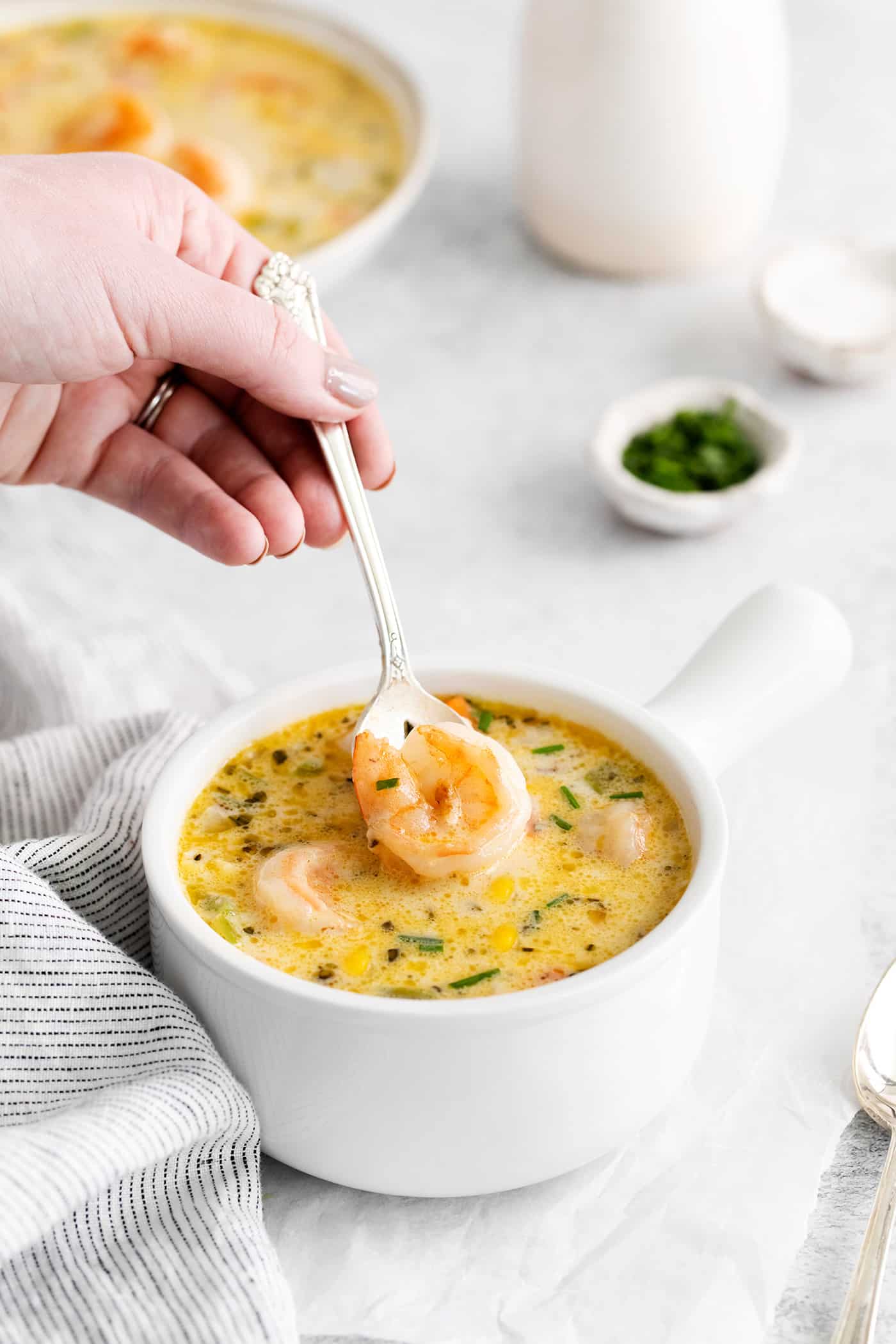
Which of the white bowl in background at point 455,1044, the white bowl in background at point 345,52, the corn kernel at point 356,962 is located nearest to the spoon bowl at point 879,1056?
the white bowl in background at point 455,1044

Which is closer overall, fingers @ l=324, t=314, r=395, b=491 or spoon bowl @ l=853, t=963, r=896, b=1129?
spoon bowl @ l=853, t=963, r=896, b=1129

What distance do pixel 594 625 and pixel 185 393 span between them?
62cm

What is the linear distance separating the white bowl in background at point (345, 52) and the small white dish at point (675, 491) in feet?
1.57

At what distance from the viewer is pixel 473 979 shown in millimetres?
1158

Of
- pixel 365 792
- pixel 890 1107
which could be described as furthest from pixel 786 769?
pixel 365 792

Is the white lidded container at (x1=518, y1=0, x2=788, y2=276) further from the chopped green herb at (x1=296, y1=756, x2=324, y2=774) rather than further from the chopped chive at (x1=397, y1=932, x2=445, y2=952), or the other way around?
the chopped chive at (x1=397, y1=932, x2=445, y2=952)

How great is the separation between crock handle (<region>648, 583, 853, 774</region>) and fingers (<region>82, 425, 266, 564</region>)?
18.2 inches

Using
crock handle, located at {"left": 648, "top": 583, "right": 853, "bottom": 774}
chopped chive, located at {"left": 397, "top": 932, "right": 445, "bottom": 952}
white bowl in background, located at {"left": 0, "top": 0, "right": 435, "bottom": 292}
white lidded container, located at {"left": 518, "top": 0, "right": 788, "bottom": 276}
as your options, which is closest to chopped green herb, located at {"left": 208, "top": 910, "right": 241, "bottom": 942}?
chopped chive, located at {"left": 397, "top": 932, "right": 445, "bottom": 952}

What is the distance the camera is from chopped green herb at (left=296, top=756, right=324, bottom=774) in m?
1.41

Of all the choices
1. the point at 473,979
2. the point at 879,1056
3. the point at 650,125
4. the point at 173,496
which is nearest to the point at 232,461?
the point at 173,496

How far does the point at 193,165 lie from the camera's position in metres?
2.58

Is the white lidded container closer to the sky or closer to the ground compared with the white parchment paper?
closer to the sky

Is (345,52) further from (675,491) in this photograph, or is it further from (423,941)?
(423,941)

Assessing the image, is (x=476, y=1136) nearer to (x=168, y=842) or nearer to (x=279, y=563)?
(x=168, y=842)
